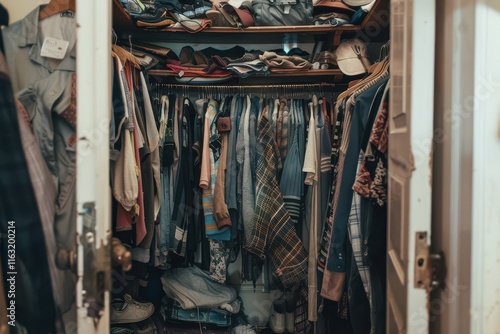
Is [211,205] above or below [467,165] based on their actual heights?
below

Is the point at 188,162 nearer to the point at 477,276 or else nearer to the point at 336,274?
the point at 336,274

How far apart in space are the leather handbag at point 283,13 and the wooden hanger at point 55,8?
43.0 inches

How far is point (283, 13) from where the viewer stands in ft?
5.91

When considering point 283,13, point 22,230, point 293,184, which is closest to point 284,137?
point 293,184

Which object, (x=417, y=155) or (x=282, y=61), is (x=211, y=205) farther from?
(x=417, y=155)

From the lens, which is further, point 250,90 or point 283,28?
point 250,90

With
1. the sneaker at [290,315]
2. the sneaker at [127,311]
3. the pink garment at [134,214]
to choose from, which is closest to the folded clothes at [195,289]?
the sneaker at [127,311]

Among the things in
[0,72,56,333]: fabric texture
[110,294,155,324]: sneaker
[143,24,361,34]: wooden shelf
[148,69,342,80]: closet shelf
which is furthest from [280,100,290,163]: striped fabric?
[0,72,56,333]: fabric texture

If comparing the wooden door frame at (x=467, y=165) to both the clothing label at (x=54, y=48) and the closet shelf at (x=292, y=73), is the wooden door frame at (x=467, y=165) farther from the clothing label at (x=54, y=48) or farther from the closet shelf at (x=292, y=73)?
the closet shelf at (x=292, y=73)

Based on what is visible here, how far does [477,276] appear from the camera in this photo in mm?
577

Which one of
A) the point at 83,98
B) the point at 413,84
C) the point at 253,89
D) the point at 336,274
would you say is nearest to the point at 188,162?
the point at 253,89

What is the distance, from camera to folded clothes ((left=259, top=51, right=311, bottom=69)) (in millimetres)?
1802

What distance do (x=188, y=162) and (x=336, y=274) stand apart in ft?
2.90

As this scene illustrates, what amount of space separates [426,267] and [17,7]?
0.98 metres
